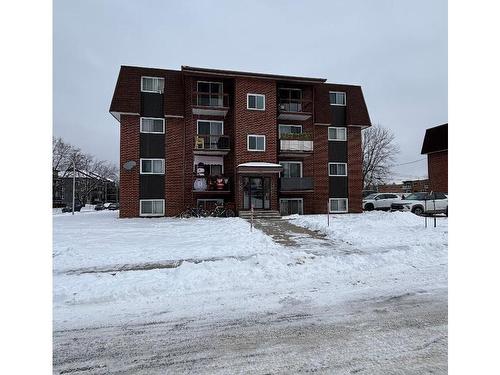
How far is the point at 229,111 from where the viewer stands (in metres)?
20.9

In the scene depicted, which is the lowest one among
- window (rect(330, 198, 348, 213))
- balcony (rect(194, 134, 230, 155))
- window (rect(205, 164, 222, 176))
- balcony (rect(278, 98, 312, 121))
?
window (rect(330, 198, 348, 213))

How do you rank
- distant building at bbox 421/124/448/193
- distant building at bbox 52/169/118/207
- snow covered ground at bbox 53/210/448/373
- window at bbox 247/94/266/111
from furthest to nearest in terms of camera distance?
distant building at bbox 52/169/118/207 → distant building at bbox 421/124/448/193 → window at bbox 247/94/266/111 → snow covered ground at bbox 53/210/448/373

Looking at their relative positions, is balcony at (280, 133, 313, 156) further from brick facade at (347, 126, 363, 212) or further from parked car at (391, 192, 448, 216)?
parked car at (391, 192, 448, 216)

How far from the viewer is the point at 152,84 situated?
67.6 ft

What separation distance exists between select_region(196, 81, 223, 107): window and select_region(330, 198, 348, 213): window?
10.9 metres

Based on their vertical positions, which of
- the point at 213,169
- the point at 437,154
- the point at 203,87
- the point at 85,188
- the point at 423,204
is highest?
the point at 203,87

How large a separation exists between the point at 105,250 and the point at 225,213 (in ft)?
37.0

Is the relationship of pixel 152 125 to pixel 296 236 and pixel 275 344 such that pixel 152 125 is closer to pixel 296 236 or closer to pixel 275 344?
pixel 296 236

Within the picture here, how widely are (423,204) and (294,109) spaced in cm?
1127

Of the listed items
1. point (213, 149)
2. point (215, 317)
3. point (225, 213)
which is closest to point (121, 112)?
point (213, 149)

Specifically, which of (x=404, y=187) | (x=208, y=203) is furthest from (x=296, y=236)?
(x=404, y=187)

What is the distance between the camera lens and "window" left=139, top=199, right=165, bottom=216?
19953mm

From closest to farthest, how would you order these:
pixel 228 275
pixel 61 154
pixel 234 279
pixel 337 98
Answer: pixel 234 279 → pixel 228 275 → pixel 337 98 → pixel 61 154

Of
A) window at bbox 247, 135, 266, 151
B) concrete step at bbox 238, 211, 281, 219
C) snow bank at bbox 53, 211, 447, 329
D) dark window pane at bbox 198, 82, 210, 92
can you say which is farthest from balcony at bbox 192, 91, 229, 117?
snow bank at bbox 53, 211, 447, 329
